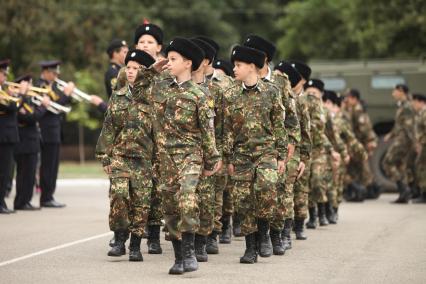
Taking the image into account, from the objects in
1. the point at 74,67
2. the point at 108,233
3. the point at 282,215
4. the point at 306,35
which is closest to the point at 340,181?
the point at 108,233

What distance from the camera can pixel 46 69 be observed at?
19.0 m

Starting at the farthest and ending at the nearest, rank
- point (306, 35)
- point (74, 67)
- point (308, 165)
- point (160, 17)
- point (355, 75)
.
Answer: point (160, 17) < point (306, 35) < point (74, 67) < point (355, 75) < point (308, 165)

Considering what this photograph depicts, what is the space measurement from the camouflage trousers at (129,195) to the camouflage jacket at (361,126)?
11.5m

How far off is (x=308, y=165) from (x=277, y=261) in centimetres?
307

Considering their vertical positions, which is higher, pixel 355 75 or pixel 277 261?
pixel 355 75

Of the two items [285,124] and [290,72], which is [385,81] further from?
[285,124]

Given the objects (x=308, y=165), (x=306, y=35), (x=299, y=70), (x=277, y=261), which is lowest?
(x=277, y=261)

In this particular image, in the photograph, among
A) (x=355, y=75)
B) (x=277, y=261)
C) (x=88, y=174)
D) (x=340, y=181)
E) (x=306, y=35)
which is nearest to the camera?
(x=277, y=261)

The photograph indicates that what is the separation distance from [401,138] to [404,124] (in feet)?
0.98

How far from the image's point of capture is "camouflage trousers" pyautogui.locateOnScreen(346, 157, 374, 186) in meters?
21.8

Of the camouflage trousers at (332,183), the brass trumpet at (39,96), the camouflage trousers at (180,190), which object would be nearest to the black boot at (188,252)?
the camouflage trousers at (180,190)

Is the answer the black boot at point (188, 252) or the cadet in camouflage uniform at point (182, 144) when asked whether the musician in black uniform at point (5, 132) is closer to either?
the cadet in camouflage uniform at point (182, 144)

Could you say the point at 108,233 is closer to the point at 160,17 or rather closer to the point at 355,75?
the point at 355,75

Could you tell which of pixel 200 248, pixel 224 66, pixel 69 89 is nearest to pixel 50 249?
pixel 200 248
